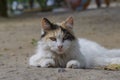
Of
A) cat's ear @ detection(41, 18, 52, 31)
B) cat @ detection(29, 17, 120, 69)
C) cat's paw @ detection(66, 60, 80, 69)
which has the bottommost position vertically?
cat's paw @ detection(66, 60, 80, 69)

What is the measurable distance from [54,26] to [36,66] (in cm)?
63

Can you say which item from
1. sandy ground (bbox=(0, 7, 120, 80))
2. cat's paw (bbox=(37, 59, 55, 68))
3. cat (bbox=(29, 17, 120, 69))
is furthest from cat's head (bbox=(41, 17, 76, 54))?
sandy ground (bbox=(0, 7, 120, 80))

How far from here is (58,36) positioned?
5.84 m

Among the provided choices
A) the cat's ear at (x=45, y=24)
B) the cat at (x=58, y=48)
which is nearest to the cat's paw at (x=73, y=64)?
the cat at (x=58, y=48)

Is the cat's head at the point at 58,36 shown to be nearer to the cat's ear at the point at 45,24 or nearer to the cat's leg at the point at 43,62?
the cat's ear at the point at 45,24

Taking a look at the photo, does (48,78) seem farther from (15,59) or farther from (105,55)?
(15,59)

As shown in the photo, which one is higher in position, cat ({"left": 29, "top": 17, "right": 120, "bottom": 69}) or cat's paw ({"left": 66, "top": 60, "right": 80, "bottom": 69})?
cat ({"left": 29, "top": 17, "right": 120, "bottom": 69})

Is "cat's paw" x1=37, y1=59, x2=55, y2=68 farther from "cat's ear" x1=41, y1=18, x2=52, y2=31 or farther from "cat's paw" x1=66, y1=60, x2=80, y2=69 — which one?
"cat's ear" x1=41, y1=18, x2=52, y2=31

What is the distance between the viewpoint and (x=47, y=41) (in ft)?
19.3


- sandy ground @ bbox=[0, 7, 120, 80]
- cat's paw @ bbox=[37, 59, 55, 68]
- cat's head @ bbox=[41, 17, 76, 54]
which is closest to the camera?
sandy ground @ bbox=[0, 7, 120, 80]

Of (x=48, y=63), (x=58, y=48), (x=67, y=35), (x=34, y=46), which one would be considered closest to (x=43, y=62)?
(x=48, y=63)

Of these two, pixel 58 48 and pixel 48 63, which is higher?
pixel 58 48

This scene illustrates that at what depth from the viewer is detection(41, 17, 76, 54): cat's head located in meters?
5.80

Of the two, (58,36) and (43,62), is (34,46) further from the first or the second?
(58,36)
